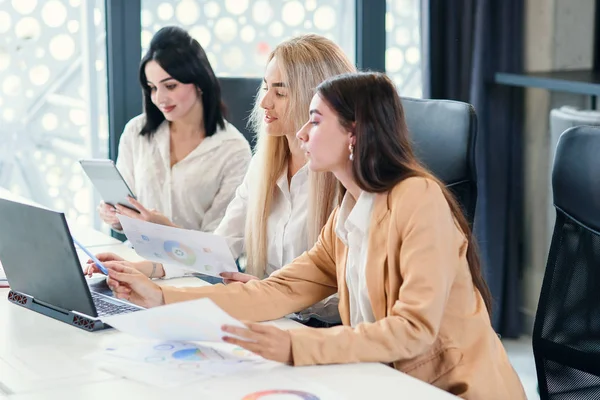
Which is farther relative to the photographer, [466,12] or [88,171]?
[466,12]

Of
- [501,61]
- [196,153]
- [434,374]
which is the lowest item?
[434,374]

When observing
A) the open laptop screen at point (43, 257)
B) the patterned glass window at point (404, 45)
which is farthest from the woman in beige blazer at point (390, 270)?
the patterned glass window at point (404, 45)

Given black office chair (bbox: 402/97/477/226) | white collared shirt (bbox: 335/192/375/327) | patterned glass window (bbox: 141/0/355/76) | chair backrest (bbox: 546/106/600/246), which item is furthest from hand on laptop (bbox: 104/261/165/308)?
chair backrest (bbox: 546/106/600/246)

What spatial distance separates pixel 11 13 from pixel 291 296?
1.90 metres

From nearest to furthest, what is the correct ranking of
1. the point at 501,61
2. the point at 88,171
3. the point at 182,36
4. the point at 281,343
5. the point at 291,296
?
1. the point at 281,343
2. the point at 291,296
3. the point at 88,171
4. the point at 182,36
5. the point at 501,61

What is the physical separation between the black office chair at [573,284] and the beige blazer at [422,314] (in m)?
0.16

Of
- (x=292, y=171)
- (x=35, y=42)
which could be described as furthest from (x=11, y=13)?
(x=292, y=171)

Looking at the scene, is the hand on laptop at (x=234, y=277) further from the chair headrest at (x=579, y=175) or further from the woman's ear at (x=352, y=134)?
the chair headrest at (x=579, y=175)

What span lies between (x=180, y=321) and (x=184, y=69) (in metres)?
1.58

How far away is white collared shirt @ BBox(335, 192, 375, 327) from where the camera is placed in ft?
5.82

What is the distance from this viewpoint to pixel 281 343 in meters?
1.55

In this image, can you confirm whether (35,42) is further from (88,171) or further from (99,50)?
(88,171)

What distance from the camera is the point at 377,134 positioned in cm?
171

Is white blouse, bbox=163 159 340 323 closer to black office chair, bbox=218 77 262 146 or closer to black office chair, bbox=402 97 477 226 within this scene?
black office chair, bbox=402 97 477 226
